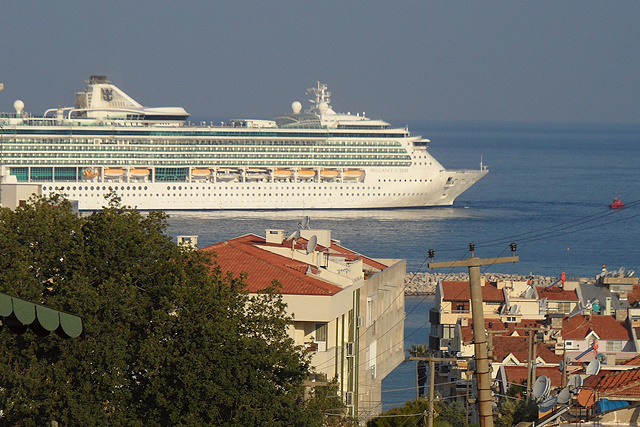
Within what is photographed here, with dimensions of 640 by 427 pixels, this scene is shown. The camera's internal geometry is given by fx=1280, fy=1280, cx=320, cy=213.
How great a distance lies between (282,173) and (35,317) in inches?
2930

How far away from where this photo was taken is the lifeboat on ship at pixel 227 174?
8000cm

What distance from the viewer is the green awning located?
5.89 metres

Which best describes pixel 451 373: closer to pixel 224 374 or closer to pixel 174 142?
pixel 224 374

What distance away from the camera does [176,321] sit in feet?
42.4

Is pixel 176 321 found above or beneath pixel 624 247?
beneath

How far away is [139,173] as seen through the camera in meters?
79.0

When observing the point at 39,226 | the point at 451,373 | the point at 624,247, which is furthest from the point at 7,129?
the point at 39,226

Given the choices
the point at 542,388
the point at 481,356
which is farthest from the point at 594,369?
the point at 481,356

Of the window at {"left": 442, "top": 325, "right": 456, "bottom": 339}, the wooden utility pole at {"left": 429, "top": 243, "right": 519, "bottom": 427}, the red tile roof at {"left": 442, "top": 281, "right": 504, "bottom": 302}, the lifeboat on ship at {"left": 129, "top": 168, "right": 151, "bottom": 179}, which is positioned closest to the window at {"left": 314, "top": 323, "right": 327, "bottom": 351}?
the wooden utility pole at {"left": 429, "top": 243, "right": 519, "bottom": 427}

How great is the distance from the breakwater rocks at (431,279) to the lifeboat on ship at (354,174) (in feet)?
97.7

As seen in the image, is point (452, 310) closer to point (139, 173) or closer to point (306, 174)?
point (306, 174)

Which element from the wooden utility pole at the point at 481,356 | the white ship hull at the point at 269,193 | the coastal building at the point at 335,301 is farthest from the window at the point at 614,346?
the white ship hull at the point at 269,193

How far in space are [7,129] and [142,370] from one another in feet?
218

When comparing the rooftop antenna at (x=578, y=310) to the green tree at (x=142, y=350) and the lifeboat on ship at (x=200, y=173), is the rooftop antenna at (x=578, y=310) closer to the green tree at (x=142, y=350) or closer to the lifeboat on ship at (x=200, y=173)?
the green tree at (x=142, y=350)
